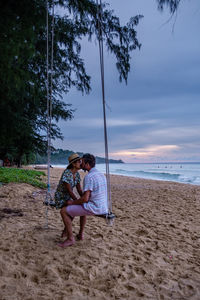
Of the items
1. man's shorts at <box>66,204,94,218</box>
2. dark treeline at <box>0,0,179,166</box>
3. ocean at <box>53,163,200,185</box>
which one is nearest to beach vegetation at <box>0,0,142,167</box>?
dark treeline at <box>0,0,179,166</box>

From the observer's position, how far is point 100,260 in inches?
124

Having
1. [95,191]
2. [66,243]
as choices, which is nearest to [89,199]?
[95,191]

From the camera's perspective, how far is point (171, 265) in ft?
10.5

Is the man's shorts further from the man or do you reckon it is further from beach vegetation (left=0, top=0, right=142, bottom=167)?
beach vegetation (left=0, top=0, right=142, bottom=167)

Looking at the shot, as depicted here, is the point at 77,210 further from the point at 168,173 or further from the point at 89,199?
the point at 168,173

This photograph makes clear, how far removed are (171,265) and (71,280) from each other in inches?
54.8

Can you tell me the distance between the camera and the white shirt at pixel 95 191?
10.8 feet

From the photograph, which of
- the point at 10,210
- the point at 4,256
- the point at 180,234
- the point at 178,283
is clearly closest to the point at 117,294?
the point at 178,283

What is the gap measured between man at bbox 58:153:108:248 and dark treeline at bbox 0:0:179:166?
148 cm

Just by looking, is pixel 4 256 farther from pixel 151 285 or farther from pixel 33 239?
pixel 151 285

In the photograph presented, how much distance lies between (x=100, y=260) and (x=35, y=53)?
Result: 303 centimetres

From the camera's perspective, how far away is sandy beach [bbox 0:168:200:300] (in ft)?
8.25

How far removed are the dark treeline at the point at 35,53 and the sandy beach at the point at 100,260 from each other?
223 cm

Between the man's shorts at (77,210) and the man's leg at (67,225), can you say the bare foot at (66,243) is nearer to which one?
the man's leg at (67,225)
